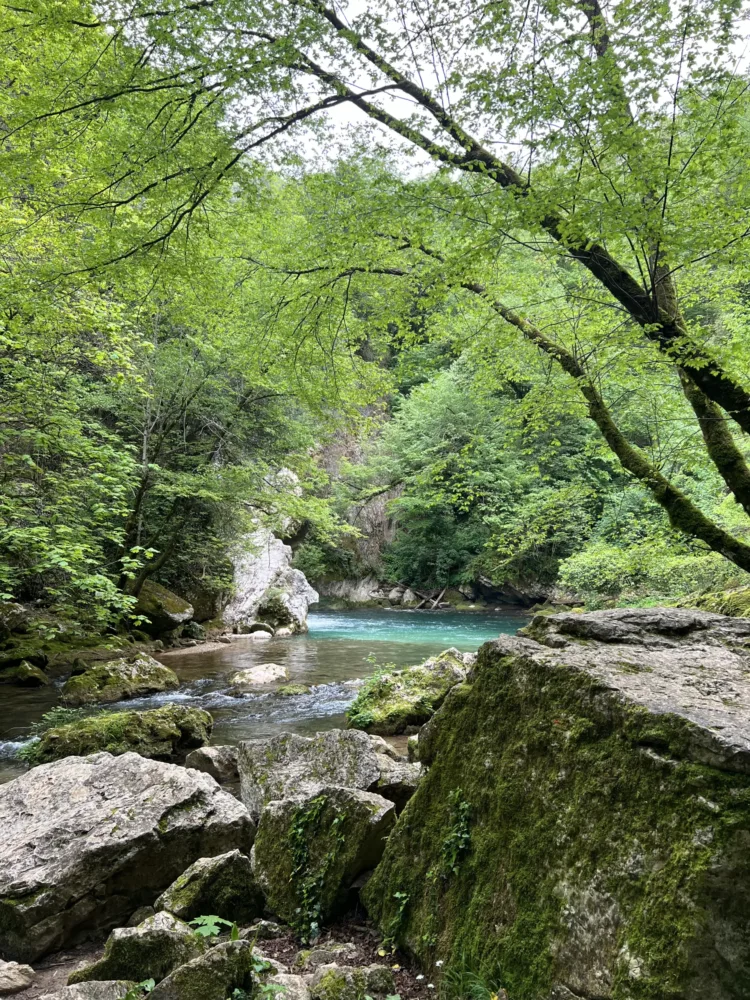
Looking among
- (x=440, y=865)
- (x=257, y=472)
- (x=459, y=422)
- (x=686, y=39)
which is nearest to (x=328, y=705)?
(x=257, y=472)

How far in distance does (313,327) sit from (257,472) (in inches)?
380

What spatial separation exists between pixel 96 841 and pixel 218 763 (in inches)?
111

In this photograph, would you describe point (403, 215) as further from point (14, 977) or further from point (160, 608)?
point (160, 608)

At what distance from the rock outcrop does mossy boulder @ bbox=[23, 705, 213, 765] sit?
11524 mm

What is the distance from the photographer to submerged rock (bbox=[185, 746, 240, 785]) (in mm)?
6633

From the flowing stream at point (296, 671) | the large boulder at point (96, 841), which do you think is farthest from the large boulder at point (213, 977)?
the flowing stream at point (296, 671)

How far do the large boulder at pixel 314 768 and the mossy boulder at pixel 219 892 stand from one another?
3.94 feet

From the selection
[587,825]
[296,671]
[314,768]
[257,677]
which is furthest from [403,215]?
[296,671]

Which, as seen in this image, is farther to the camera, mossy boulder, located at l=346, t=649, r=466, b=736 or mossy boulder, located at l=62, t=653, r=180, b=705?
mossy boulder, located at l=62, t=653, r=180, b=705

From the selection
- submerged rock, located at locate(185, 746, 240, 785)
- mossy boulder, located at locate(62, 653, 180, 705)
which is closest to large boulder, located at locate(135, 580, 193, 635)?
mossy boulder, located at locate(62, 653, 180, 705)

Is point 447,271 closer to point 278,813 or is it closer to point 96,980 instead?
point 278,813

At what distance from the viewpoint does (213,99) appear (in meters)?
4.32

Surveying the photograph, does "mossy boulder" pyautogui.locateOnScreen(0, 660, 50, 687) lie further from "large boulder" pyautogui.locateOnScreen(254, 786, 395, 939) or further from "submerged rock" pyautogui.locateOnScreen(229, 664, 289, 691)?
"large boulder" pyautogui.locateOnScreen(254, 786, 395, 939)

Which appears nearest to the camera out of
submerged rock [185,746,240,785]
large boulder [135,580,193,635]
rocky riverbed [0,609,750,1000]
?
rocky riverbed [0,609,750,1000]
